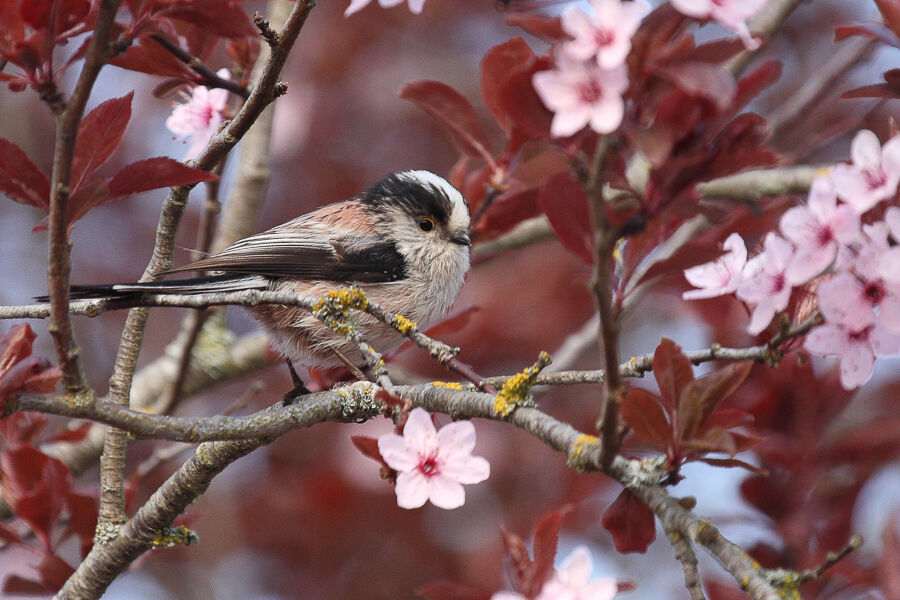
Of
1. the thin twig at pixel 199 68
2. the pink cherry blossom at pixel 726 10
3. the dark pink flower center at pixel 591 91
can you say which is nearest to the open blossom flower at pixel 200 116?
the thin twig at pixel 199 68

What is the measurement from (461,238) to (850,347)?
1.84 m

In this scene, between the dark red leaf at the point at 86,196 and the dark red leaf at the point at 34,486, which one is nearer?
the dark red leaf at the point at 86,196

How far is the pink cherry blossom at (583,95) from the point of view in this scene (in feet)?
3.61

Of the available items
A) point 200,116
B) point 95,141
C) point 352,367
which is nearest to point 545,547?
point 95,141

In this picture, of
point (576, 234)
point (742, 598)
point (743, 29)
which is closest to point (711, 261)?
point (576, 234)

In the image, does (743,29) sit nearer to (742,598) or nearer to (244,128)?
(244,128)

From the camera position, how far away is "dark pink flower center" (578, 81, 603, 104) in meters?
1.13

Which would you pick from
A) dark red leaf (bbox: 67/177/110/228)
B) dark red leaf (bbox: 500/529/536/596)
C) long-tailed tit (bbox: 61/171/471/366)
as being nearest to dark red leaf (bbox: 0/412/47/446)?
long-tailed tit (bbox: 61/171/471/366)

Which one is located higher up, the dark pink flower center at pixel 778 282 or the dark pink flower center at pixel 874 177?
Answer: the dark pink flower center at pixel 874 177

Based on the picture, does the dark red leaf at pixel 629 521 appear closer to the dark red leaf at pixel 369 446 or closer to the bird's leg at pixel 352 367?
the dark red leaf at pixel 369 446

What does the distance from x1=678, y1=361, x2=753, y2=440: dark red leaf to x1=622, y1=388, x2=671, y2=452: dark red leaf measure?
32 millimetres

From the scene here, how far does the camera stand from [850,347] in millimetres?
1386

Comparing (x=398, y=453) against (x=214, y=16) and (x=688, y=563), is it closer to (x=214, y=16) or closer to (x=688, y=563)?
(x=688, y=563)

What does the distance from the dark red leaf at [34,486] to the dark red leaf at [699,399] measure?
155cm
